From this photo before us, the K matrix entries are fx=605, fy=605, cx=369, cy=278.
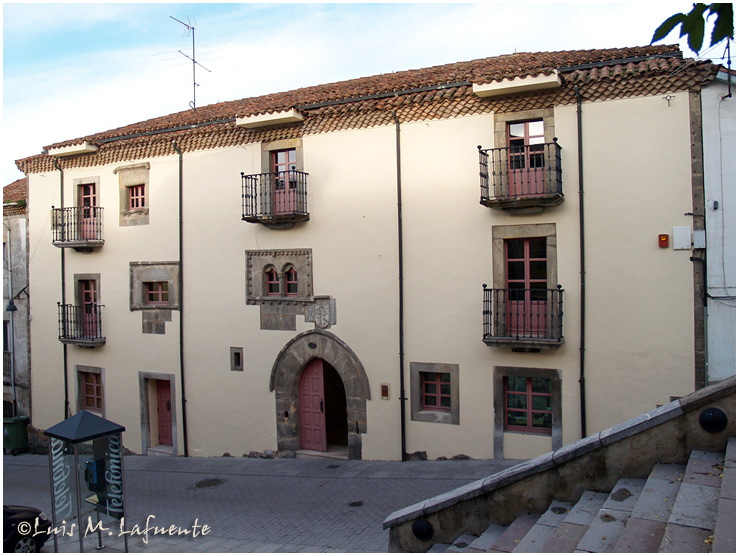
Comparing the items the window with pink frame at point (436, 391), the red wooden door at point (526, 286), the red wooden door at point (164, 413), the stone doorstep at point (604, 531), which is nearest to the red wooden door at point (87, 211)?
the red wooden door at point (164, 413)

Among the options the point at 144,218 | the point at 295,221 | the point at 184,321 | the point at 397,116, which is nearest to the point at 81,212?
the point at 144,218

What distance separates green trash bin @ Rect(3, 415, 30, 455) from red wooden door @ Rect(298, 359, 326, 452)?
929 cm

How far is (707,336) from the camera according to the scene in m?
9.87

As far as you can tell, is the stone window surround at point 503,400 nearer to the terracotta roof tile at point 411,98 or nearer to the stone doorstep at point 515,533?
the terracotta roof tile at point 411,98

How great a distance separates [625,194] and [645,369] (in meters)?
3.00

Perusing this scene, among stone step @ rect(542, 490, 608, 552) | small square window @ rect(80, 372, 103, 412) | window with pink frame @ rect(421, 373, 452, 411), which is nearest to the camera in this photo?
stone step @ rect(542, 490, 608, 552)

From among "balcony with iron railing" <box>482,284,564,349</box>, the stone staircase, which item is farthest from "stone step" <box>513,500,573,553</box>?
"balcony with iron railing" <box>482,284,564,349</box>

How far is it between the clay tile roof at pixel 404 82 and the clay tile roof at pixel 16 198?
223 centimetres

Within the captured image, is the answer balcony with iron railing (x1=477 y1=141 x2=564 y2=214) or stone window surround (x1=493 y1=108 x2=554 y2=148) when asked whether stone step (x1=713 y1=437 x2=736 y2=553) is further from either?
stone window surround (x1=493 y1=108 x2=554 y2=148)

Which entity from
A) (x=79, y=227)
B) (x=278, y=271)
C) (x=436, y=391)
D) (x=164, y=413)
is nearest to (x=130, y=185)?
(x=79, y=227)

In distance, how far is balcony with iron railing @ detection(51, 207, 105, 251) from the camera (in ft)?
52.1

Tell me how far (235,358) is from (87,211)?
20.4 ft

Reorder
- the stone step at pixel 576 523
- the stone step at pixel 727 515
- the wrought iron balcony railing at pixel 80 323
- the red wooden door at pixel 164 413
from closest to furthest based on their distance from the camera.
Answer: the stone step at pixel 727 515 < the stone step at pixel 576 523 < the red wooden door at pixel 164 413 < the wrought iron balcony railing at pixel 80 323

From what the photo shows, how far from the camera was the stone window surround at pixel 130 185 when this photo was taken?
15320mm
